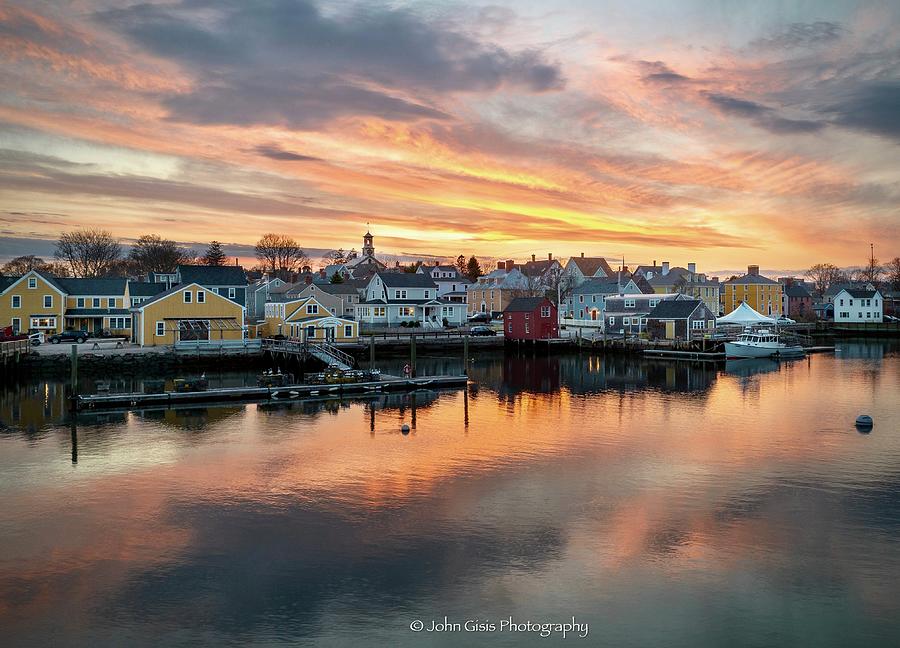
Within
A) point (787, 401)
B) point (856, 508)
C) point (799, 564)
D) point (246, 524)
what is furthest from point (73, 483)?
point (787, 401)

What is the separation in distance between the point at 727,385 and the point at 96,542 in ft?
132

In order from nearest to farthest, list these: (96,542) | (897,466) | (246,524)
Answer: (96,542), (246,524), (897,466)

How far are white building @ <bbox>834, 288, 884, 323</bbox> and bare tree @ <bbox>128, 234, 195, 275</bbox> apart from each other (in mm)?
98980

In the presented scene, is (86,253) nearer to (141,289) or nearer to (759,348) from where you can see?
(141,289)

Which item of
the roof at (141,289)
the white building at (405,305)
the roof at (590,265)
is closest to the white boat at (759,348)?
the white building at (405,305)

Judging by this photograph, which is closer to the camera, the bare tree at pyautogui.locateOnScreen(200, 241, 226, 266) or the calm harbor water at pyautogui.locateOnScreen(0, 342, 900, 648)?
the calm harbor water at pyautogui.locateOnScreen(0, 342, 900, 648)

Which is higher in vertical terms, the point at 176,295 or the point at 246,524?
the point at 176,295

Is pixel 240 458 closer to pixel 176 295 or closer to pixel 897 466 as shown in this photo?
pixel 897 466

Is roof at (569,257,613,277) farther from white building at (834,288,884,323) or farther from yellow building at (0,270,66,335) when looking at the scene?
yellow building at (0,270,66,335)

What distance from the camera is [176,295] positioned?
58.3 metres

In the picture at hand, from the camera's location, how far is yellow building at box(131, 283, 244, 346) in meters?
58.1

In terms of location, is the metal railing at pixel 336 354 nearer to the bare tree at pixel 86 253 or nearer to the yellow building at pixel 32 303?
the yellow building at pixel 32 303

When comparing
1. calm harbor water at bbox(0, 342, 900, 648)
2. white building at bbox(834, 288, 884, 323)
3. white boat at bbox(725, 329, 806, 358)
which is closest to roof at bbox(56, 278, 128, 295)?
calm harbor water at bbox(0, 342, 900, 648)

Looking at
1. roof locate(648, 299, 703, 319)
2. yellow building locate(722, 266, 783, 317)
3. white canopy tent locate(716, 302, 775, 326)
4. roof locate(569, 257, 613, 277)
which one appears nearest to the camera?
roof locate(648, 299, 703, 319)
